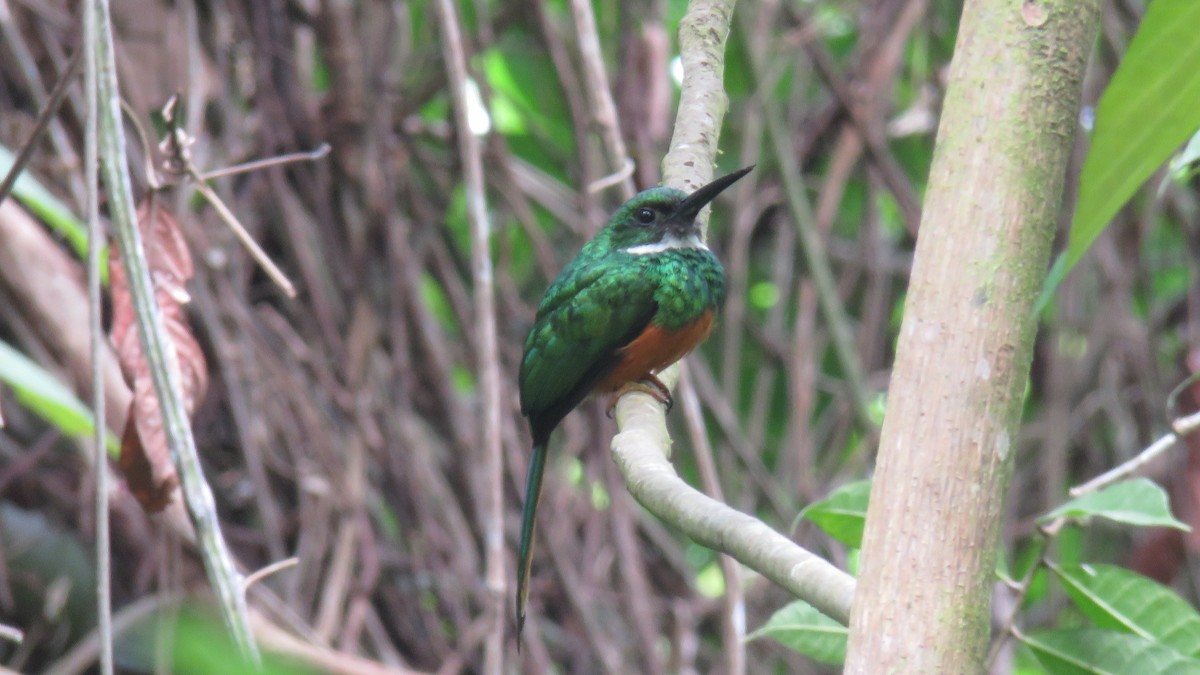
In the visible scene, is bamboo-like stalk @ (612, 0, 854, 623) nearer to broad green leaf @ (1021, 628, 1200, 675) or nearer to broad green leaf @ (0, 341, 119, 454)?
broad green leaf @ (1021, 628, 1200, 675)

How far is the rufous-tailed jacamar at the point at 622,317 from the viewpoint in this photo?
2023 mm

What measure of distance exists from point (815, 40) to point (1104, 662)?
230cm

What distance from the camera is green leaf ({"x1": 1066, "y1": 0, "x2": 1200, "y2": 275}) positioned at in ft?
1.69

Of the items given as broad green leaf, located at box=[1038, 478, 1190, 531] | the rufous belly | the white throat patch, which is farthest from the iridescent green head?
broad green leaf, located at box=[1038, 478, 1190, 531]

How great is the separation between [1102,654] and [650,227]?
125cm

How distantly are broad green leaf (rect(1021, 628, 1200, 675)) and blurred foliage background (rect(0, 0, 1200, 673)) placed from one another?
0.95 metres

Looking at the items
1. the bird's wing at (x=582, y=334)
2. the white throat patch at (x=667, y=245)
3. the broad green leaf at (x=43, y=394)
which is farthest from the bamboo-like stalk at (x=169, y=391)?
the white throat patch at (x=667, y=245)

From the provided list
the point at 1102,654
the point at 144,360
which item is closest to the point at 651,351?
the point at 144,360

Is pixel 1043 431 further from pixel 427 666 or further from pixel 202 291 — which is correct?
pixel 202 291

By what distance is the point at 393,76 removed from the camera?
289 centimetres

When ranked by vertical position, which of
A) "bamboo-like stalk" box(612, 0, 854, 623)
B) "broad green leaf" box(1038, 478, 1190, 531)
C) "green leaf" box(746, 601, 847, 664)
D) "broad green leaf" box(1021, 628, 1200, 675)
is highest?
"bamboo-like stalk" box(612, 0, 854, 623)

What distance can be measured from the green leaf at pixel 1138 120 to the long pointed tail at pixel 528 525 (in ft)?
3.62

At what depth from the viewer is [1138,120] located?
1.69 feet

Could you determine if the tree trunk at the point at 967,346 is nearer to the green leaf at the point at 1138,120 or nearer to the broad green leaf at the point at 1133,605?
the green leaf at the point at 1138,120
